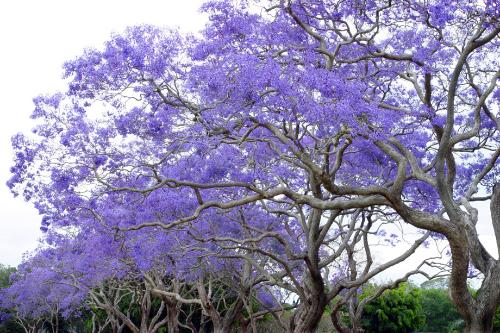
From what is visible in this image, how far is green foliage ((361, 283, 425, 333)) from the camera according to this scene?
2602 cm

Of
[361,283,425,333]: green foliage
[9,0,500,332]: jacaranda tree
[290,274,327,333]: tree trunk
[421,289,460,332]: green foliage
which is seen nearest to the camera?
[9,0,500,332]: jacaranda tree

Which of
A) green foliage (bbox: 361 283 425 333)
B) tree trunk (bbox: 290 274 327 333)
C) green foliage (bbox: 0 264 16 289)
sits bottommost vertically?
tree trunk (bbox: 290 274 327 333)

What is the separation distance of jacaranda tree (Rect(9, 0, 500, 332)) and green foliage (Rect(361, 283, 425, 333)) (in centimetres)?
908

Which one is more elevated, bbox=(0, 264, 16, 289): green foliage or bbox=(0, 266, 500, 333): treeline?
bbox=(0, 264, 16, 289): green foliage

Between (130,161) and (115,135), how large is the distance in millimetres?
758

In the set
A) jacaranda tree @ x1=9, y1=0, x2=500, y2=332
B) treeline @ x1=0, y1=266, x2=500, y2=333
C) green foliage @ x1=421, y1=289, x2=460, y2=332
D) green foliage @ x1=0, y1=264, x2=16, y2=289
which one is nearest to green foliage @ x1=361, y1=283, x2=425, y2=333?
treeline @ x1=0, y1=266, x2=500, y2=333

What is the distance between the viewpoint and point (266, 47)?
13055 millimetres

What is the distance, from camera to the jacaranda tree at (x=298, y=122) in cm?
Answer: 1141

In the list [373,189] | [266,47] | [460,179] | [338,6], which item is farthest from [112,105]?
[460,179]

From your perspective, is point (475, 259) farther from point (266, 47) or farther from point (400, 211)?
point (266, 47)

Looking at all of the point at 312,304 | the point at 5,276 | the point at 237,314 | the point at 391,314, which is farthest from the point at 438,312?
the point at 5,276

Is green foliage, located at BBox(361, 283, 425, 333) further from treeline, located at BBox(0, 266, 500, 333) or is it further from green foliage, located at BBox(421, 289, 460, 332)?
green foliage, located at BBox(421, 289, 460, 332)

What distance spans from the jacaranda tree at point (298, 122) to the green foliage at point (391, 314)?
908cm

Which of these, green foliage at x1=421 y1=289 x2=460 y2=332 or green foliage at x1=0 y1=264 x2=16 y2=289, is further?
green foliage at x1=0 y1=264 x2=16 y2=289
